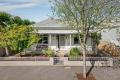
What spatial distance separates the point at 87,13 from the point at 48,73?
18.8ft

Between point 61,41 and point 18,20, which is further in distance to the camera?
point 18,20

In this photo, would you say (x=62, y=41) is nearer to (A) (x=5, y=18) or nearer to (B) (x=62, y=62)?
(B) (x=62, y=62)

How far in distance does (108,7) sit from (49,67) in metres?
7.79

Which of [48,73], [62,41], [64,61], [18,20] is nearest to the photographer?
[48,73]

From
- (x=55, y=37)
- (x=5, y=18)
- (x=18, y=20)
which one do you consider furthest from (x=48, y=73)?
(x=18, y=20)

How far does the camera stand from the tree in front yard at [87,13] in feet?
65.2

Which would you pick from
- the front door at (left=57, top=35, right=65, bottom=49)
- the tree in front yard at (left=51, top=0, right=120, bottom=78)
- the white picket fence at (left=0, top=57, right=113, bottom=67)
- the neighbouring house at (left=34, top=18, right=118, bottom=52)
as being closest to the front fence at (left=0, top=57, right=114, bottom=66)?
the white picket fence at (left=0, top=57, right=113, bottom=67)

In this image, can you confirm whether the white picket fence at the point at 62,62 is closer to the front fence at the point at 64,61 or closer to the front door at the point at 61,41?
the front fence at the point at 64,61

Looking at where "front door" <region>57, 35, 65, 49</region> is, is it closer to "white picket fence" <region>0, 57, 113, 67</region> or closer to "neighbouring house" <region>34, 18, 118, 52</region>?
"neighbouring house" <region>34, 18, 118, 52</region>

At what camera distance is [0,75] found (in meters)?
21.6

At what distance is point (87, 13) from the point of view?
20031 mm

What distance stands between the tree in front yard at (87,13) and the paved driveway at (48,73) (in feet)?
5.32

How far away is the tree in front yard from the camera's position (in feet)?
65.2

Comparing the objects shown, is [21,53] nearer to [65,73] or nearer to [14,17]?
[65,73]
